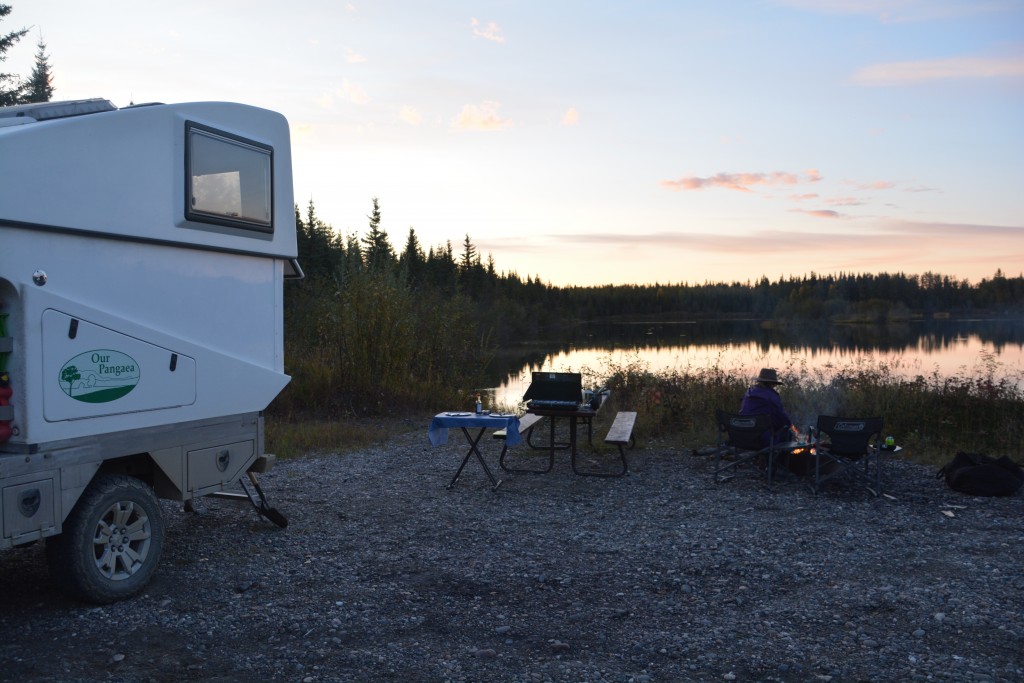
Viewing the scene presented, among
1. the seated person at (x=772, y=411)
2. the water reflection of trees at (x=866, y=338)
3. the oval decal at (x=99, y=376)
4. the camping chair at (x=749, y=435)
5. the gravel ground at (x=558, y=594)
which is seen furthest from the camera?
the water reflection of trees at (x=866, y=338)

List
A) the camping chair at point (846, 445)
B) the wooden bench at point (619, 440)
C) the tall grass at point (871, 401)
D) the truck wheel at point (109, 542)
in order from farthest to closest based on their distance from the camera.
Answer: the tall grass at point (871, 401) < the wooden bench at point (619, 440) < the camping chair at point (846, 445) < the truck wheel at point (109, 542)

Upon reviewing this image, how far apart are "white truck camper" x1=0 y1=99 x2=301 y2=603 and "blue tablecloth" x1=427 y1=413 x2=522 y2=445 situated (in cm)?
206

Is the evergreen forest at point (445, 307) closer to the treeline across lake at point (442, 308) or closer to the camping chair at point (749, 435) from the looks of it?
the treeline across lake at point (442, 308)

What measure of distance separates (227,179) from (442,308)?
1117cm

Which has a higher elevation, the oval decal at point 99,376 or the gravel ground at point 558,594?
the oval decal at point 99,376

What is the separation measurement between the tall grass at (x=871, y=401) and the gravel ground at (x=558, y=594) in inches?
147

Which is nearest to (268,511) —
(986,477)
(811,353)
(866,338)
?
(986,477)

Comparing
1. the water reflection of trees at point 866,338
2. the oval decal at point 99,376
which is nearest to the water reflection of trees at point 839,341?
the water reflection of trees at point 866,338

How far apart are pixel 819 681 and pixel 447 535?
3571mm

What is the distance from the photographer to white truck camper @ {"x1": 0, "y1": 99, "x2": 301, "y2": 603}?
185 inches

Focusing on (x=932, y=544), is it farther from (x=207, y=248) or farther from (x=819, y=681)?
(x=207, y=248)

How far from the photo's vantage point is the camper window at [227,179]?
226 inches

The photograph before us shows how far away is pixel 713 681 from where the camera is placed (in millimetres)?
4070

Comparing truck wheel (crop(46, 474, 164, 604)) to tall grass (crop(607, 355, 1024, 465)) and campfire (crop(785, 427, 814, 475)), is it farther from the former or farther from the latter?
tall grass (crop(607, 355, 1024, 465))
